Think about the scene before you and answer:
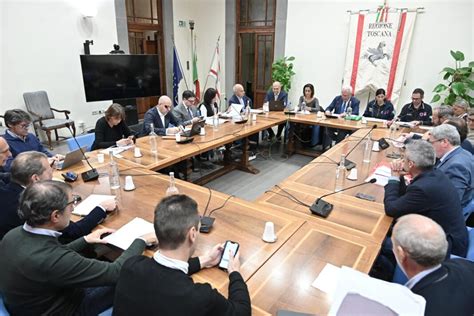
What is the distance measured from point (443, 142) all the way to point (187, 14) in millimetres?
6800

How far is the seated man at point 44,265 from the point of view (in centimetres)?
127

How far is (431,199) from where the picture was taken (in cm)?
186

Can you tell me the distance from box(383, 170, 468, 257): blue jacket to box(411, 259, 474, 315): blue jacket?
0.75 metres

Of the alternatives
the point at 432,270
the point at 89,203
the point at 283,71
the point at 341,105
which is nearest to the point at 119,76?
the point at 283,71

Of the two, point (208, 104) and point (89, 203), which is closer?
point (89, 203)

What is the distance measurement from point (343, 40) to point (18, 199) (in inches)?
252

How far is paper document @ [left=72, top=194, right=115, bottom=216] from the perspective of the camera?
2020 millimetres

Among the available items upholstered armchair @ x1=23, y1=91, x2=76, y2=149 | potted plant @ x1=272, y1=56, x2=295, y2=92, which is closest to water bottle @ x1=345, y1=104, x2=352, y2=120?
potted plant @ x1=272, y1=56, x2=295, y2=92

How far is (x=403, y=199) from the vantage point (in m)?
1.96

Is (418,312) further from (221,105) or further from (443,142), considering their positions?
(221,105)

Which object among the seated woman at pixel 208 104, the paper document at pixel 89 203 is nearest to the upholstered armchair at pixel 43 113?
the seated woman at pixel 208 104

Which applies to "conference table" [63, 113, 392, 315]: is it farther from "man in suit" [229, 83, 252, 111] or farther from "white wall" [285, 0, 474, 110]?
"white wall" [285, 0, 474, 110]

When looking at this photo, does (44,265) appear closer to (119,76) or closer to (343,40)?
(119,76)

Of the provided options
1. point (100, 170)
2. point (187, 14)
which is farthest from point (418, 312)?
point (187, 14)
